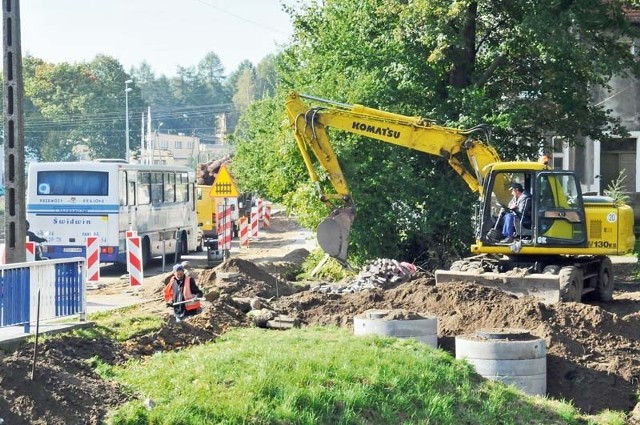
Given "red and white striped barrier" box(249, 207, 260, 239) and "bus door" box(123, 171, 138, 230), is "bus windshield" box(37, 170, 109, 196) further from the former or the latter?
"red and white striped barrier" box(249, 207, 260, 239)

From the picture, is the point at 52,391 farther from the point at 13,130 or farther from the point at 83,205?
the point at 83,205

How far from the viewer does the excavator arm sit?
23.9 meters

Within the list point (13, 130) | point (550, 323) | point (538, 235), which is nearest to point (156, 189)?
point (538, 235)

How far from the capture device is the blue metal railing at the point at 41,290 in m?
13.4

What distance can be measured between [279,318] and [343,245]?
663cm

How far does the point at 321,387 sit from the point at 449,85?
706 inches

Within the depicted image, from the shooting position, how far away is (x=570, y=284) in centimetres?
2050

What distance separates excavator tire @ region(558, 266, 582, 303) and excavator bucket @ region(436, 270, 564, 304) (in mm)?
71

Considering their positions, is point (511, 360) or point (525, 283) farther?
point (525, 283)

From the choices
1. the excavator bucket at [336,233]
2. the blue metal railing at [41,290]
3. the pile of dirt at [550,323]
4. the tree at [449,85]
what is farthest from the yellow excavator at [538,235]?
the blue metal railing at [41,290]

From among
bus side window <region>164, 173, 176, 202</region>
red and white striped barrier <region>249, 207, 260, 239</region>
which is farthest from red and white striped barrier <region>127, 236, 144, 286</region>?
red and white striped barrier <region>249, 207, 260, 239</region>

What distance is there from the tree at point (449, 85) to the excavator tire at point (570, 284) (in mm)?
6371


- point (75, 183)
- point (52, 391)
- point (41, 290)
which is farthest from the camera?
point (75, 183)

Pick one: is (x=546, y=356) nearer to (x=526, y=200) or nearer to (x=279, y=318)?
(x=279, y=318)
